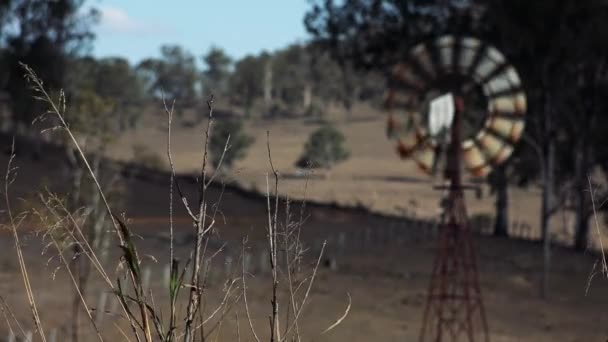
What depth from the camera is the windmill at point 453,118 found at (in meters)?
17.3

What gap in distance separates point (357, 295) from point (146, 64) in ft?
318

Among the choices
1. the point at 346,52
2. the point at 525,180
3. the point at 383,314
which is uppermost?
the point at 346,52

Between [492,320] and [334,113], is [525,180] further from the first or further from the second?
[334,113]

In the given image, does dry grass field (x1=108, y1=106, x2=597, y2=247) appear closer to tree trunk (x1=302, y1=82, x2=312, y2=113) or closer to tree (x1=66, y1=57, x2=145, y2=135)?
tree (x1=66, y1=57, x2=145, y2=135)

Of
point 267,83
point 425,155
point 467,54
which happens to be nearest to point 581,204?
point 467,54

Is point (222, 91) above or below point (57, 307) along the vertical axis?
above

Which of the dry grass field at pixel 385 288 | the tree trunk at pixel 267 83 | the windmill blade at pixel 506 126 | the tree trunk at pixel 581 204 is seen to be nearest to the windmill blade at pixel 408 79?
the windmill blade at pixel 506 126

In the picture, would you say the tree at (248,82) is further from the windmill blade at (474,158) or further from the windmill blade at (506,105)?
the windmill blade at (474,158)

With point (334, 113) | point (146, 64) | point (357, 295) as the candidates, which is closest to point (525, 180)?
Answer: point (357, 295)

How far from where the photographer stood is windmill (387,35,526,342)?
17266 mm

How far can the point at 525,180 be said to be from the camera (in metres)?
41.8

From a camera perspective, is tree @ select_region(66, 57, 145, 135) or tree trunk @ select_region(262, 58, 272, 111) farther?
tree trunk @ select_region(262, 58, 272, 111)

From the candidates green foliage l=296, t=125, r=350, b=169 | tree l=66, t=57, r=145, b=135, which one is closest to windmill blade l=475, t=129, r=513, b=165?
tree l=66, t=57, r=145, b=135

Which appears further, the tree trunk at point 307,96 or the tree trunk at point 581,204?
the tree trunk at point 307,96
